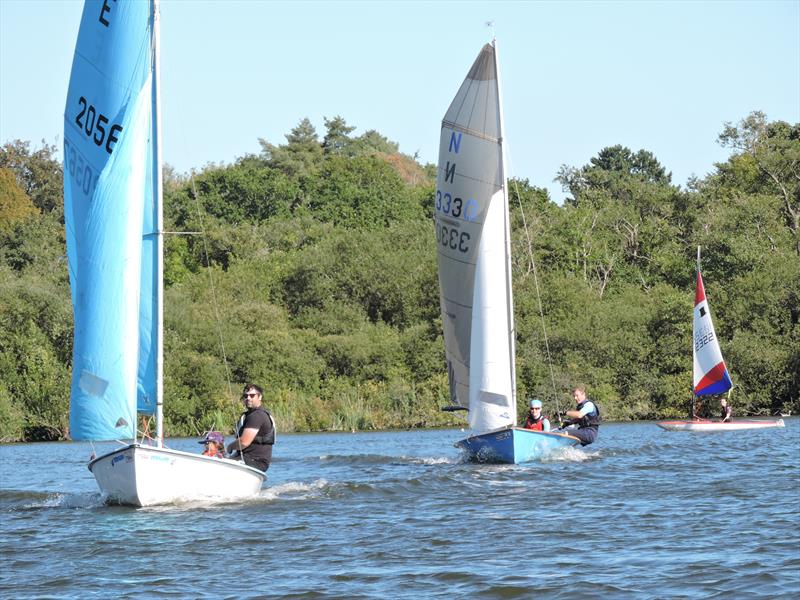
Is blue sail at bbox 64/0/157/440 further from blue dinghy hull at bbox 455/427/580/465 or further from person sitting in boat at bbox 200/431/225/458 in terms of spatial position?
blue dinghy hull at bbox 455/427/580/465

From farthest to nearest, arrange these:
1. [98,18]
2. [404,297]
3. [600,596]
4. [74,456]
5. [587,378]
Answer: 1. [404,297]
2. [587,378]
3. [74,456]
4. [98,18]
5. [600,596]

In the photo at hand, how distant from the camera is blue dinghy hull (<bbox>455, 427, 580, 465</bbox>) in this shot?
23797mm

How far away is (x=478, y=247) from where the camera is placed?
25.3 meters

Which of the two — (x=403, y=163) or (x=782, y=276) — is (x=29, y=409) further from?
(x=403, y=163)

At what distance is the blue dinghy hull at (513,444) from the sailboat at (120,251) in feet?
22.9

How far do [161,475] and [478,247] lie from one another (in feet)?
33.0

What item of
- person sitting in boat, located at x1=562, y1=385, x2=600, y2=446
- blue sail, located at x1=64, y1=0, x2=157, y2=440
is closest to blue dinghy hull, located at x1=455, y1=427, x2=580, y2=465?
person sitting in boat, located at x1=562, y1=385, x2=600, y2=446

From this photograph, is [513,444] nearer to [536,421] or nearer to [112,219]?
[536,421]

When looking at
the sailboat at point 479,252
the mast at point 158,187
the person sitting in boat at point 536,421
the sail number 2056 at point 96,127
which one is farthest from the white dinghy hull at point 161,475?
the person sitting in boat at point 536,421

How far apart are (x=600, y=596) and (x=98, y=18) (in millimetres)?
10431

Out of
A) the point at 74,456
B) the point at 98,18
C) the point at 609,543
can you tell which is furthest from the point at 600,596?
the point at 74,456

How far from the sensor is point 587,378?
51.4 meters

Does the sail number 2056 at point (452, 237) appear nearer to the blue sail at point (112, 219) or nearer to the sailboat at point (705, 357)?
the blue sail at point (112, 219)

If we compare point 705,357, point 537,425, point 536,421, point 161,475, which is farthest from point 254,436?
point 705,357
